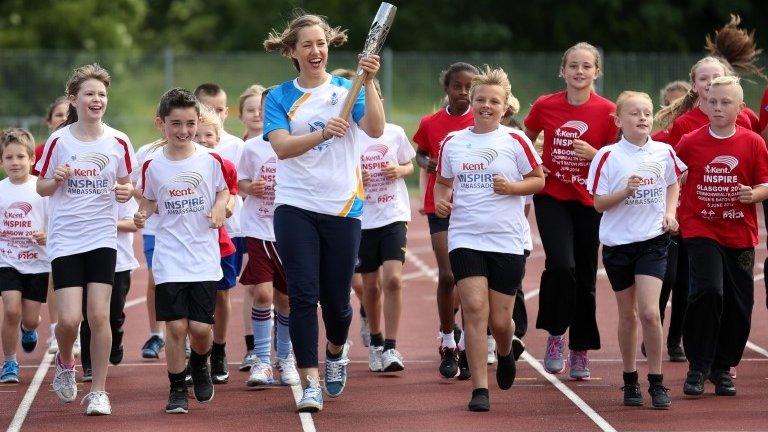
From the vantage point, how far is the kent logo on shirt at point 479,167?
9039mm

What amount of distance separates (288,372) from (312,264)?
136 centimetres

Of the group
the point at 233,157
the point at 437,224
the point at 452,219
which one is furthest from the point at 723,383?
the point at 233,157

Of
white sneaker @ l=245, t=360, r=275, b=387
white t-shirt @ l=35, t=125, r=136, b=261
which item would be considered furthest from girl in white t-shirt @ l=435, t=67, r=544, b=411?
white t-shirt @ l=35, t=125, r=136, b=261

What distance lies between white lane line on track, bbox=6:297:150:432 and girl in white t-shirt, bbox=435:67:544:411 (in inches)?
102

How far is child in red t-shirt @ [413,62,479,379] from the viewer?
33.9ft

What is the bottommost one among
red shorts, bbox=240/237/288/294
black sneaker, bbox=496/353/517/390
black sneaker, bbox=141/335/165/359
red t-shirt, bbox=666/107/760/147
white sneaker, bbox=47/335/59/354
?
white sneaker, bbox=47/335/59/354

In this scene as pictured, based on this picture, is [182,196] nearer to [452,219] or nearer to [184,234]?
[184,234]

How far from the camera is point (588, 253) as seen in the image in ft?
33.3

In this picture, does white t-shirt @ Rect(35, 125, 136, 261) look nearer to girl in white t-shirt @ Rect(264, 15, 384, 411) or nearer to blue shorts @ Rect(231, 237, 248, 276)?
girl in white t-shirt @ Rect(264, 15, 384, 411)

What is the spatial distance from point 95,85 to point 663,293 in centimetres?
436

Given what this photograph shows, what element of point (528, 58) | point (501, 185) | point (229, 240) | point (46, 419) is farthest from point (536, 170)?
point (528, 58)

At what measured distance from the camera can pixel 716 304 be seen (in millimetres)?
9375

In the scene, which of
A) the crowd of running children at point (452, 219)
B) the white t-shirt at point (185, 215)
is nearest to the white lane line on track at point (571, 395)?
the crowd of running children at point (452, 219)

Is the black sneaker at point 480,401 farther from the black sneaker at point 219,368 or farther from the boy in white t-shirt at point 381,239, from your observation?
the black sneaker at point 219,368
